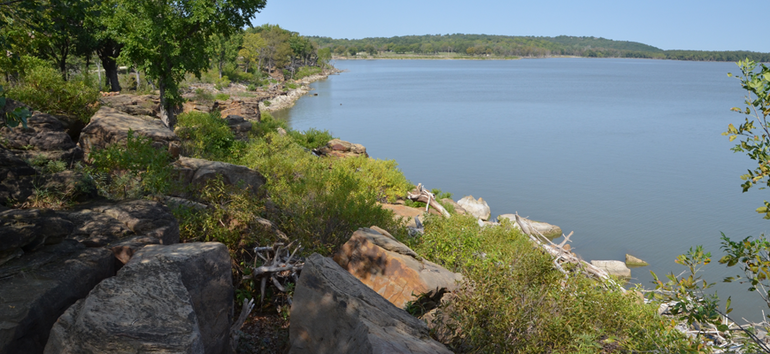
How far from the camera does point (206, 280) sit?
229 inches

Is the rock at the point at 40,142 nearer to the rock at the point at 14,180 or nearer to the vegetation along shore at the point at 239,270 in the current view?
the vegetation along shore at the point at 239,270

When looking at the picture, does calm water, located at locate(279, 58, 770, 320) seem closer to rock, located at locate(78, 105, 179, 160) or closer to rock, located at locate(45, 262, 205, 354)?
rock, located at locate(45, 262, 205, 354)

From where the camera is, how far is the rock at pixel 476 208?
21.1 meters

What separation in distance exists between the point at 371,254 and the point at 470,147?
29135 mm

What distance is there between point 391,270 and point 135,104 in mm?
16158

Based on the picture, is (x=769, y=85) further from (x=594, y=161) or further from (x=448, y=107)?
(x=448, y=107)

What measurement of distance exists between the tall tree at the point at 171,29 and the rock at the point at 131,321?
1445cm

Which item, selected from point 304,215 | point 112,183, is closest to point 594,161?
point 304,215

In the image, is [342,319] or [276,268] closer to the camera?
[342,319]

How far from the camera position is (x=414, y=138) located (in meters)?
39.0

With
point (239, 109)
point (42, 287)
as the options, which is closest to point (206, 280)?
point (42, 287)

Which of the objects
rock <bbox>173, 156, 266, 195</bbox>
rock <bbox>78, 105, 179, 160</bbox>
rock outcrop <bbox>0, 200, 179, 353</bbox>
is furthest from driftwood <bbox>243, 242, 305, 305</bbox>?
rock <bbox>78, 105, 179, 160</bbox>

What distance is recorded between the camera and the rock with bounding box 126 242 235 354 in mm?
5570

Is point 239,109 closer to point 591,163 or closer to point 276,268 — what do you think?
point 591,163
